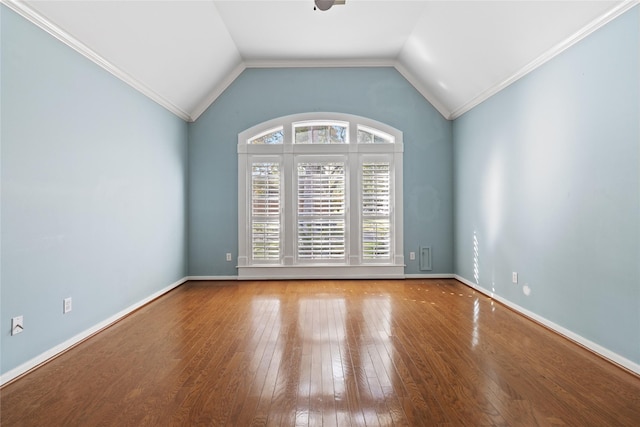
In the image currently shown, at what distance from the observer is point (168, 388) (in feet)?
7.68

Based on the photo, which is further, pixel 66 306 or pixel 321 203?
pixel 321 203

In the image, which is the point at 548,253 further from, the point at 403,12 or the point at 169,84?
the point at 169,84

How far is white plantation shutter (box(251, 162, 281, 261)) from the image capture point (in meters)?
5.96

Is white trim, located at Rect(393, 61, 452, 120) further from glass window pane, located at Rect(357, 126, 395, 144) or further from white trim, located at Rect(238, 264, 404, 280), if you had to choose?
white trim, located at Rect(238, 264, 404, 280)

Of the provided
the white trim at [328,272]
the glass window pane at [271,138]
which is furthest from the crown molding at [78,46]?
the white trim at [328,272]

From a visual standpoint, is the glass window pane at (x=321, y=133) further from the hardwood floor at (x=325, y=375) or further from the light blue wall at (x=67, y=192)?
the hardwood floor at (x=325, y=375)

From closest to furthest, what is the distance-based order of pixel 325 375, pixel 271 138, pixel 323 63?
1. pixel 325 375
2. pixel 323 63
3. pixel 271 138

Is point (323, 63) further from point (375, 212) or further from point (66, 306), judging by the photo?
point (66, 306)

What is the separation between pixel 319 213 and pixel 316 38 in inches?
98.3

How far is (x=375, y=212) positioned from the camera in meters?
6.00

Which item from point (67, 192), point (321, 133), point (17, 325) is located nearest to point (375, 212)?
point (321, 133)

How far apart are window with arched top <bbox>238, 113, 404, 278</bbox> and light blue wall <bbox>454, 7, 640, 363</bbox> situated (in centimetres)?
158

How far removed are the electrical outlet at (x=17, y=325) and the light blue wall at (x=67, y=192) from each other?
35 millimetres

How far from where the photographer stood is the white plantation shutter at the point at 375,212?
19.7 feet
